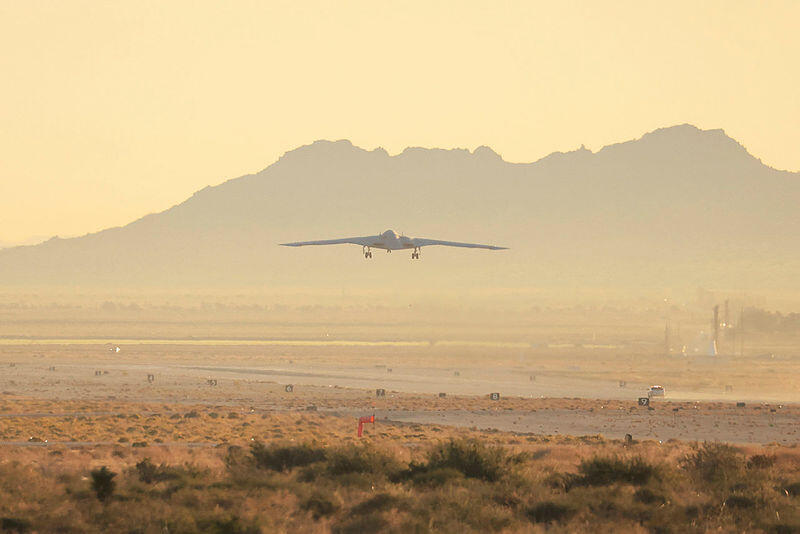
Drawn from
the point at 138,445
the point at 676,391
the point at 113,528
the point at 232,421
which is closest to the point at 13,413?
the point at 232,421

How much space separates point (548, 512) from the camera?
100 feet

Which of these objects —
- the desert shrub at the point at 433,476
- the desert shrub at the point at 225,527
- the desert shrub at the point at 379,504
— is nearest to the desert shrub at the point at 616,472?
the desert shrub at the point at 433,476

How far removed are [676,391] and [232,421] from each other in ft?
342

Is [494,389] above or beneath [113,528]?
beneath

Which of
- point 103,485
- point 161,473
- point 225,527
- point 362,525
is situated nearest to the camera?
point 225,527

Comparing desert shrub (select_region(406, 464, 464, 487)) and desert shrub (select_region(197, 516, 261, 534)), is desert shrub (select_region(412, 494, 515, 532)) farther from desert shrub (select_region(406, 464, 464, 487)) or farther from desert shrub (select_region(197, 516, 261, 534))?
desert shrub (select_region(197, 516, 261, 534))

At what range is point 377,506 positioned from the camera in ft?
102

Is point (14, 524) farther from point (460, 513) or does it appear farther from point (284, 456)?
point (284, 456)

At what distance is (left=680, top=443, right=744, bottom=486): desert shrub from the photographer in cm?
3619

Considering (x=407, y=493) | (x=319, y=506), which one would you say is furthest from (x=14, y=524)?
(x=407, y=493)

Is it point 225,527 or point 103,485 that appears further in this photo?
point 103,485

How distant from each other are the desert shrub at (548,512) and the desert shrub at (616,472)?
14.1 ft

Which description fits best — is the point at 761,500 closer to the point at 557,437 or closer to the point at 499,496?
the point at 499,496

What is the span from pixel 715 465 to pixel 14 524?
855 inches
